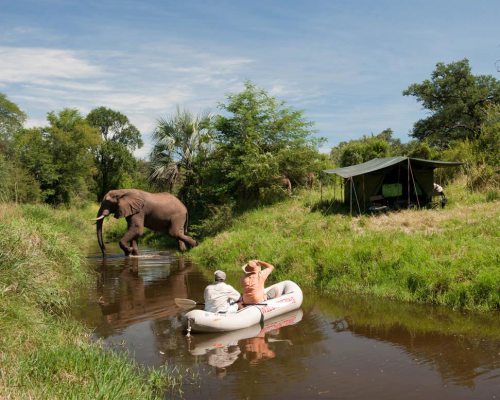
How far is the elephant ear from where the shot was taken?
2019 centimetres

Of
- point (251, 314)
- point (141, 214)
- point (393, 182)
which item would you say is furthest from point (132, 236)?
point (251, 314)

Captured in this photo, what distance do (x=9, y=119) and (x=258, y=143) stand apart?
2553cm

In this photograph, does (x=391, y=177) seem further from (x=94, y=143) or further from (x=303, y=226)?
(x=94, y=143)

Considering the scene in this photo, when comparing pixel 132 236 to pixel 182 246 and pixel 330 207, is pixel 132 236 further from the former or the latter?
pixel 330 207

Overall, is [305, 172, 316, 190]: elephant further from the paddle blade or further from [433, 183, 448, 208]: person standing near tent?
the paddle blade

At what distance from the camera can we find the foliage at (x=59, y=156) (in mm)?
37562

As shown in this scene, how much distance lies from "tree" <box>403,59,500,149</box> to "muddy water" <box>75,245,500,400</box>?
27117 mm

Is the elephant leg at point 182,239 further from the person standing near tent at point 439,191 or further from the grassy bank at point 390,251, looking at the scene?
the person standing near tent at point 439,191

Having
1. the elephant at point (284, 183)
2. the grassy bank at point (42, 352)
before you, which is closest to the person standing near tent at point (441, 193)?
the elephant at point (284, 183)

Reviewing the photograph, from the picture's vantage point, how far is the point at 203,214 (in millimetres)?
24797

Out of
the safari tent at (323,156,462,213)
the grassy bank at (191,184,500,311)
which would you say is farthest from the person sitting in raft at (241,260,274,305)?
the safari tent at (323,156,462,213)

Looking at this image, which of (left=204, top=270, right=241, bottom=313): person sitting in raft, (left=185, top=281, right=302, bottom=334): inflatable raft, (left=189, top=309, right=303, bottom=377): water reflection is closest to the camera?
(left=189, top=309, right=303, bottom=377): water reflection

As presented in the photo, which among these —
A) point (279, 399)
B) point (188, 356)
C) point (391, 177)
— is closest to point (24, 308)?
point (188, 356)

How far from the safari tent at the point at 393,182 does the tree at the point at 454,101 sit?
1610 centimetres
